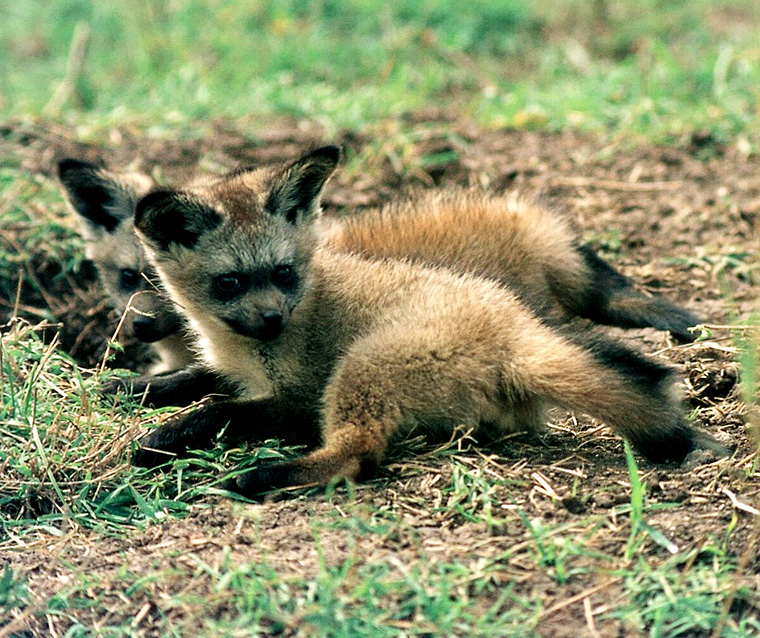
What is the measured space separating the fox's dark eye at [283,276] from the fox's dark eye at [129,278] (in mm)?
1315

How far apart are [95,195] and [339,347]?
7.00 ft

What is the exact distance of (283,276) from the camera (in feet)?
15.8

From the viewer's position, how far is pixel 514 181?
724 cm

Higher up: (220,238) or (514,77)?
(220,238)

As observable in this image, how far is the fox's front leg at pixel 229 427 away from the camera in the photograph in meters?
4.53

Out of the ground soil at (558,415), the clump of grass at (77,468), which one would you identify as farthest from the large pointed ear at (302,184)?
the ground soil at (558,415)

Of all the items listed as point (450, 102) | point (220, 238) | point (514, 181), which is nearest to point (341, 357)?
point (220, 238)

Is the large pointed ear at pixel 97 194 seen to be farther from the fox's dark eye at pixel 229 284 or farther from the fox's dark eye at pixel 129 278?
the fox's dark eye at pixel 229 284

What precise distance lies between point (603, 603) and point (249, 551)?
125 centimetres

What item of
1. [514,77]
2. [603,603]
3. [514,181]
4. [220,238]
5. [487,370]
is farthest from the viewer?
[514,77]

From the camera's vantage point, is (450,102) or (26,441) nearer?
(26,441)

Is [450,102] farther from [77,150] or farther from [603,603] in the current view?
[603,603]

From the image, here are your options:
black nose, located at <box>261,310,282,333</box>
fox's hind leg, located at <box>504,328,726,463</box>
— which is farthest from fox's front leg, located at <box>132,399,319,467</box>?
fox's hind leg, located at <box>504,328,726,463</box>

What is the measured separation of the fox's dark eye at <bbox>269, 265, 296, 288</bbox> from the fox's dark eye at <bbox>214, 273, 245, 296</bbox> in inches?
5.6
